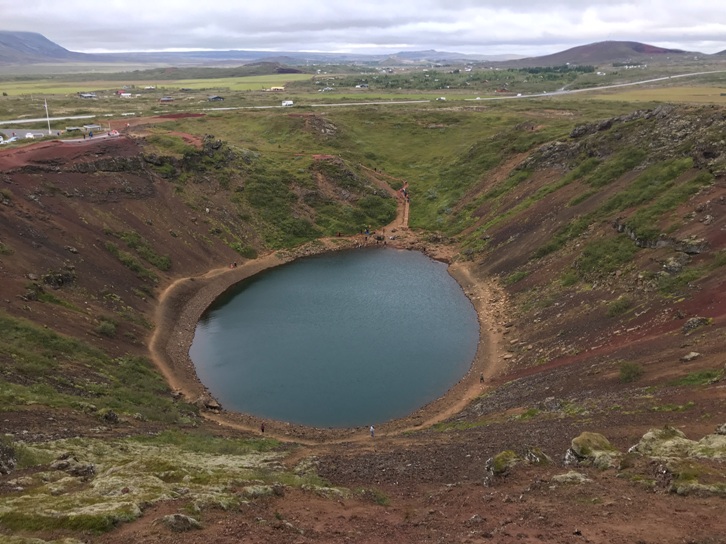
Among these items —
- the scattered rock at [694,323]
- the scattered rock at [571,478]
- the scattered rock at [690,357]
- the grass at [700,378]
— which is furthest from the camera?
the scattered rock at [694,323]

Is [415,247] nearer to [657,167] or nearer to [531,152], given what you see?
[531,152]

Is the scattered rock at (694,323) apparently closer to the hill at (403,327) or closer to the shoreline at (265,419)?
the hill at (403,327)

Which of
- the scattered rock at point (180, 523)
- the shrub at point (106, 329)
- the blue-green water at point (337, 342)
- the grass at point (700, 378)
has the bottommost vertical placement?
the blue-green water at point (337, 342)

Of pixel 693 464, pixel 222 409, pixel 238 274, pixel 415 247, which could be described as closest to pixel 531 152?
pixel 415 247

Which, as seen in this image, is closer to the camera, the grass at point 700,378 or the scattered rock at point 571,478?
the scattered rock at point 571,478

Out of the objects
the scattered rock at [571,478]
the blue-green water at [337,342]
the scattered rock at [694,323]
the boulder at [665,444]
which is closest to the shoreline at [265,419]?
the blue-green water at [337,342]

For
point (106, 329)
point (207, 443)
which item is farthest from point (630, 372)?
point (106, 329)

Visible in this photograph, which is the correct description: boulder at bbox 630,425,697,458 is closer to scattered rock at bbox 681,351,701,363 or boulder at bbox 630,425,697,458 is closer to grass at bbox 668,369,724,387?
grass at bbox 668,369,724,387
